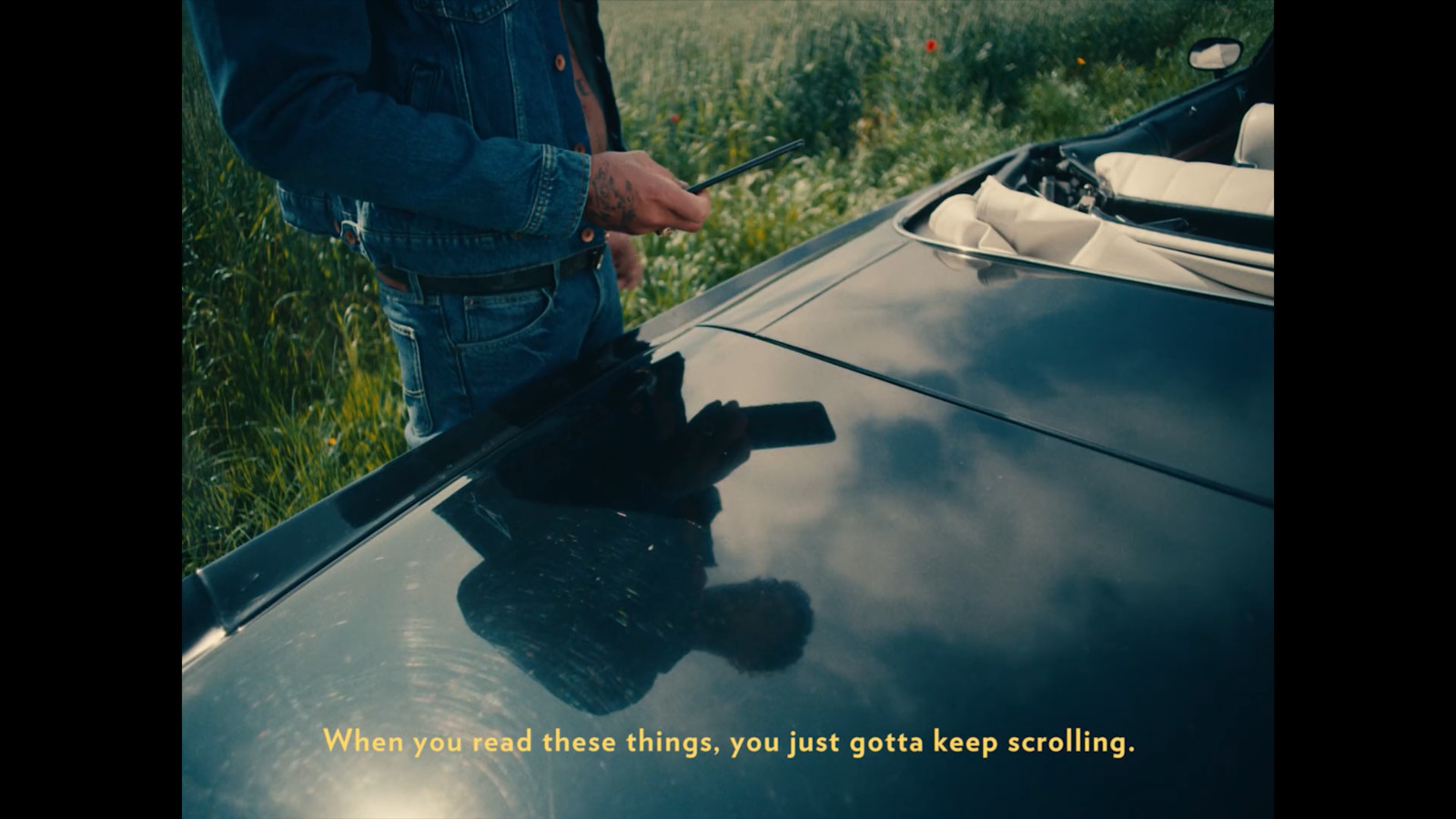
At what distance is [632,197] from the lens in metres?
1.34

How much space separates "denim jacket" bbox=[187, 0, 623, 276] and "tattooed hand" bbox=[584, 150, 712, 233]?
3 centimetres

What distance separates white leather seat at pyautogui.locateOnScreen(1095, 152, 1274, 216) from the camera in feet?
5.63

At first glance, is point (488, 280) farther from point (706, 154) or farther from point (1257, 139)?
point (706, 154)

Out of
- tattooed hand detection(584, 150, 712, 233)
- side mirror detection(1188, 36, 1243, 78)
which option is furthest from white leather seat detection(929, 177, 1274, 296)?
side mirror detection(1188, 36, 1243, 78)

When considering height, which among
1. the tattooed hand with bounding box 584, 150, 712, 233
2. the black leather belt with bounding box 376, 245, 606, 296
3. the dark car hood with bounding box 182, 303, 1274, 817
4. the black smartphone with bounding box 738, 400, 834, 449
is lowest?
the dark car hood with bounding box 182, 303, 1274, 817

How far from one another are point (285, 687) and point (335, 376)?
2182 mm

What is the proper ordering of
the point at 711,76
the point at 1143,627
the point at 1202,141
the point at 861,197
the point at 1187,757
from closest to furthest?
the point at 1187,757
the point at 1143,627
the point at 1202,141
the point at 861,197
the point at 711,76

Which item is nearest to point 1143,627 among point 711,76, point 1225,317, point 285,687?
point 1225,317

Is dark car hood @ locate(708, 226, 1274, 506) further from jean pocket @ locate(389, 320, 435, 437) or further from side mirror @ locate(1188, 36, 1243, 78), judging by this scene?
side mirror @ locate(1188, 36, 1243, 78)

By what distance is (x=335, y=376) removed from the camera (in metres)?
2.78

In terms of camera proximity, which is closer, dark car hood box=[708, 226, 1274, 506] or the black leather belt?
dark car hood box=[708, 226, 1274, 506]

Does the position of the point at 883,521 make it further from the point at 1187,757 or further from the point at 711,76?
the point at 711,76
